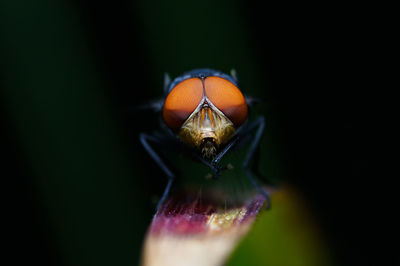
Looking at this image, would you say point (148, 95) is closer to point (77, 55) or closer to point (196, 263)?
point (77, 55)

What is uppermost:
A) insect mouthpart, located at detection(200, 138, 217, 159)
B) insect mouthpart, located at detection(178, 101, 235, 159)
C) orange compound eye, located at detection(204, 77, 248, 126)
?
orange compound eye, located at detection(204, 77, 248, 126)

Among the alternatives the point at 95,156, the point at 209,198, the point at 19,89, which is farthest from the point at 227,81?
the point at 19,89

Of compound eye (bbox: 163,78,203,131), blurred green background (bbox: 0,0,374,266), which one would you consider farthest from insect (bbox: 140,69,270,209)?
blurred green background (bbox: 0,0,374,266)

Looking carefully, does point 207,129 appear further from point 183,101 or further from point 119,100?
point 119,100

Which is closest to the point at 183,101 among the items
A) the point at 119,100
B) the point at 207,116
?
the point at 207,116

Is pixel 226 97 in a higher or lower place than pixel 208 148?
higher

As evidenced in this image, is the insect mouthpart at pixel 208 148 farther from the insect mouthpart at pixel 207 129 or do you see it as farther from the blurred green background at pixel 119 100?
the blurred green background at pixel 119 100

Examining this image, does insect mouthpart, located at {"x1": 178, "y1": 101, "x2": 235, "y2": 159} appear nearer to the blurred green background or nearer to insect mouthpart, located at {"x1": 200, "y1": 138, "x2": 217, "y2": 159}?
insect mouthpart, located at {"x1": 200, "y1": 138, "x2": 217, "y2": 159}
